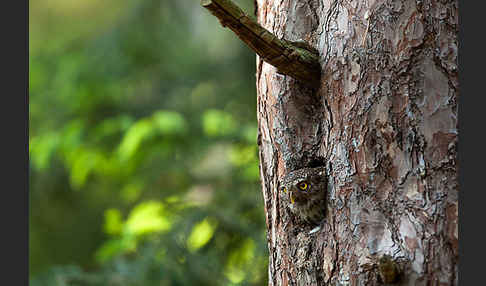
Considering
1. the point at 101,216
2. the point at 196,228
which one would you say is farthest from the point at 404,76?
the point at 101,216

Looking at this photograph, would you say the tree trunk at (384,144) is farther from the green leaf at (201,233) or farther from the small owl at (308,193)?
the green leaf at (201,233)

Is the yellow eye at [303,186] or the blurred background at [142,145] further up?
the blurred background at [142,145]

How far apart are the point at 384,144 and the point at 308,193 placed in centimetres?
30

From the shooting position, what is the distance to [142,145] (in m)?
4.55

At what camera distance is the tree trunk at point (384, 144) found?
1486 millimetres

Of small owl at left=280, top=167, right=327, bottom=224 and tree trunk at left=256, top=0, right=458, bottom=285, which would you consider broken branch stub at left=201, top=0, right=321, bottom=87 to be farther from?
small owl at left=280, top=167, right=327, bottom=224

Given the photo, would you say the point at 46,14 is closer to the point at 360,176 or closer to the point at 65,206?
the point at 65,206

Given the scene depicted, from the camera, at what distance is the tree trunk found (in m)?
1.49

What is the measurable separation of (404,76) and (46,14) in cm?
528

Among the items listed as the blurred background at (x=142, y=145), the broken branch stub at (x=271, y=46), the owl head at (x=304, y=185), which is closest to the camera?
the broken branch stub at (x=271, y=46)

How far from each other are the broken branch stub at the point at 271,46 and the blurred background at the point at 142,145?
211 cm

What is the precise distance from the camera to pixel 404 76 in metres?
1.54

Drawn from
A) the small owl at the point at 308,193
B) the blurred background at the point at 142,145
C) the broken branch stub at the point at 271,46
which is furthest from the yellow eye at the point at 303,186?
the blurred background at the point at 142,145

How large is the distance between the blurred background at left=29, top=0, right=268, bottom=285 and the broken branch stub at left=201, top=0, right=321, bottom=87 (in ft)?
6.93
